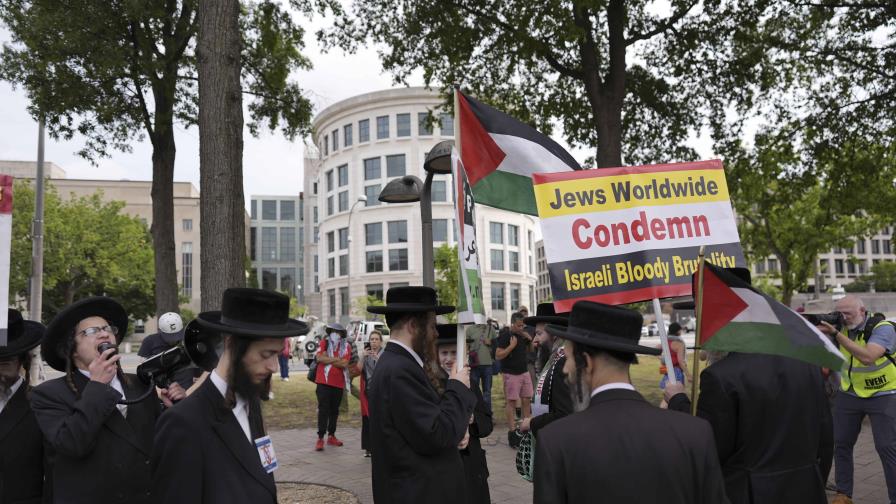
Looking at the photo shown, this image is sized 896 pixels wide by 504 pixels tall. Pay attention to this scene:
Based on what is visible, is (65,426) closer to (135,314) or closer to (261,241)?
(135,314)

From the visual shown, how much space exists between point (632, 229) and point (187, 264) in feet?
266

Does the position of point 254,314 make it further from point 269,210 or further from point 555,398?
point 269,210

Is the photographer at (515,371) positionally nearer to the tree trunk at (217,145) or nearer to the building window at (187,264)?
the tree trunk at (217,145)

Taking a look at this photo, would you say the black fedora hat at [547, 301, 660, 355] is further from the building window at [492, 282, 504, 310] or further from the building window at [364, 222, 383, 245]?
the building window at [492, 282, 504, 310]

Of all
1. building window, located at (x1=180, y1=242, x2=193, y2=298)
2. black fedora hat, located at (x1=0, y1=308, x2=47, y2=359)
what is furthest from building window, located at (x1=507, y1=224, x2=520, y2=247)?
black fedora hat, located at (x1=0, y1=308, x2=47, y2=359)

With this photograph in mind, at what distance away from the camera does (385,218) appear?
7162 centimetres

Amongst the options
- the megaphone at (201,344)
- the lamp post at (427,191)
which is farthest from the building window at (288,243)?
the megaphone at (201,344)

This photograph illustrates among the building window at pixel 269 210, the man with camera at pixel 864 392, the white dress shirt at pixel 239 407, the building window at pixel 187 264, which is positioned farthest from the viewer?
the building window at pixel 269 210

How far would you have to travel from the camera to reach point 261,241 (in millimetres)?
112062

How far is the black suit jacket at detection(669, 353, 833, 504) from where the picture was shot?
3.51m

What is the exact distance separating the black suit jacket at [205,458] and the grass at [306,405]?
26.5 feet

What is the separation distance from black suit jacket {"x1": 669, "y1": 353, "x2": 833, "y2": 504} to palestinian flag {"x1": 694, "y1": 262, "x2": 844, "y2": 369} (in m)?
0.42

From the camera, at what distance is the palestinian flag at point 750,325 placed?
2.82 m

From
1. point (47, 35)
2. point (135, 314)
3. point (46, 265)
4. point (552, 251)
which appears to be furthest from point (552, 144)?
point (135, 314)
